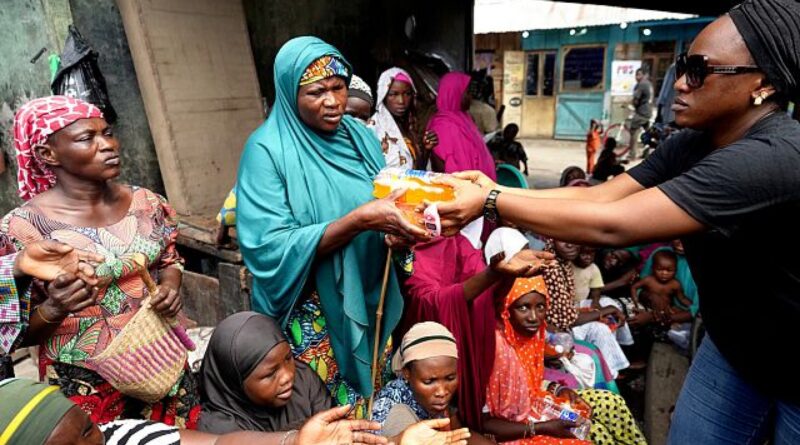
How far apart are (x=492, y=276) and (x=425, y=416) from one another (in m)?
0.70

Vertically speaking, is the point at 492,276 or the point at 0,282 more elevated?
the point at 0,282

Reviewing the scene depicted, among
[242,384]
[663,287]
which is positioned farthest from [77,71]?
[663,287]

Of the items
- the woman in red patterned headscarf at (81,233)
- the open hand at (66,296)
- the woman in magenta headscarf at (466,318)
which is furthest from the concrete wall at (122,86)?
the open hand at (66,296)

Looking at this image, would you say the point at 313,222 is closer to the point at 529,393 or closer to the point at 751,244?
the point at 751,244

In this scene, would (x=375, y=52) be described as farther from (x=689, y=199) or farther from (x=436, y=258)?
(x=689, y=199)

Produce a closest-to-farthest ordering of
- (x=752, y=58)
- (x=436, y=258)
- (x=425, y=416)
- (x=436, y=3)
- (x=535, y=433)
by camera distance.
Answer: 1. (x=752, y=58)
2. (x=425, y=416)
3. (x=535, y=433)
4. (x=436, y=258)
5. (x=436, y=3)

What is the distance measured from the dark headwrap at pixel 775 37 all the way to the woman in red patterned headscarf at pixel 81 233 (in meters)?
2.04

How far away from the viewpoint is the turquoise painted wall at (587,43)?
563 inches

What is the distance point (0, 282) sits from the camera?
1633 mm

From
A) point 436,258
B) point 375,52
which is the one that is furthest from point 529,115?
point 436,258

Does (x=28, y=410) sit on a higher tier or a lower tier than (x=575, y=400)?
higher

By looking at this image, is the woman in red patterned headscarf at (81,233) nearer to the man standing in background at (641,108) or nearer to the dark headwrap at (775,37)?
the dark headwrap at (775,37)

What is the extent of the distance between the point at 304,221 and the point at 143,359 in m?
0.74

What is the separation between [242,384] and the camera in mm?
1991
